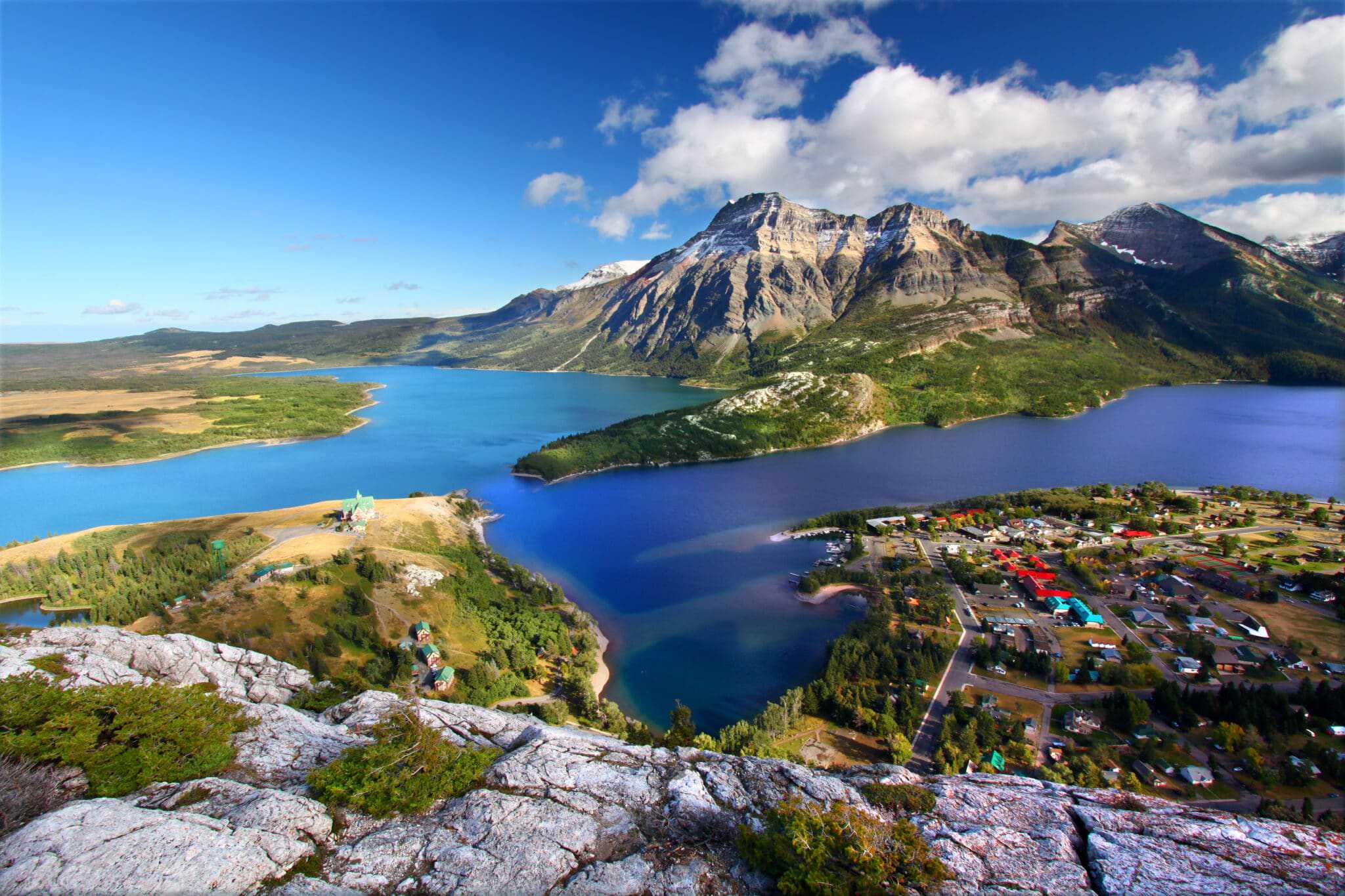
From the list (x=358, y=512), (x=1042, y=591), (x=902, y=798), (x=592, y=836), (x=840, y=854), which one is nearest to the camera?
(x=840, y=854)

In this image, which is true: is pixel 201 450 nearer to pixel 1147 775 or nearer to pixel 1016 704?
pixel 1016 704

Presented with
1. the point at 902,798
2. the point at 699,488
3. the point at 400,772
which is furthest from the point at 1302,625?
the point at 400,772

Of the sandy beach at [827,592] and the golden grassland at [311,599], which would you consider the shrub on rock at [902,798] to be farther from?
the sandy beach at [827,592]

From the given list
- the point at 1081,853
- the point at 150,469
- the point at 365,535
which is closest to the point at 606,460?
the point at 365,535

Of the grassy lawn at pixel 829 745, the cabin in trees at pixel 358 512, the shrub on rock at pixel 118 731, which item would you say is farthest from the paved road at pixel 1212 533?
the cabin in trees at pixel 358 512

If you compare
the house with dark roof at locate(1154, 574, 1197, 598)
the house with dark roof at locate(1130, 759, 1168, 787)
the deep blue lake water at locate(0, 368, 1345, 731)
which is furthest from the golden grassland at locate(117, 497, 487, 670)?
the house with dark roof at locate(1154, 574, 1197, 598)

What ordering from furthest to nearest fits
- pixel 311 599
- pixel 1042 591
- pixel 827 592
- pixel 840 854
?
pixel 827 592
pixel 1042 591
pixel 311 599
pixel 840 854
